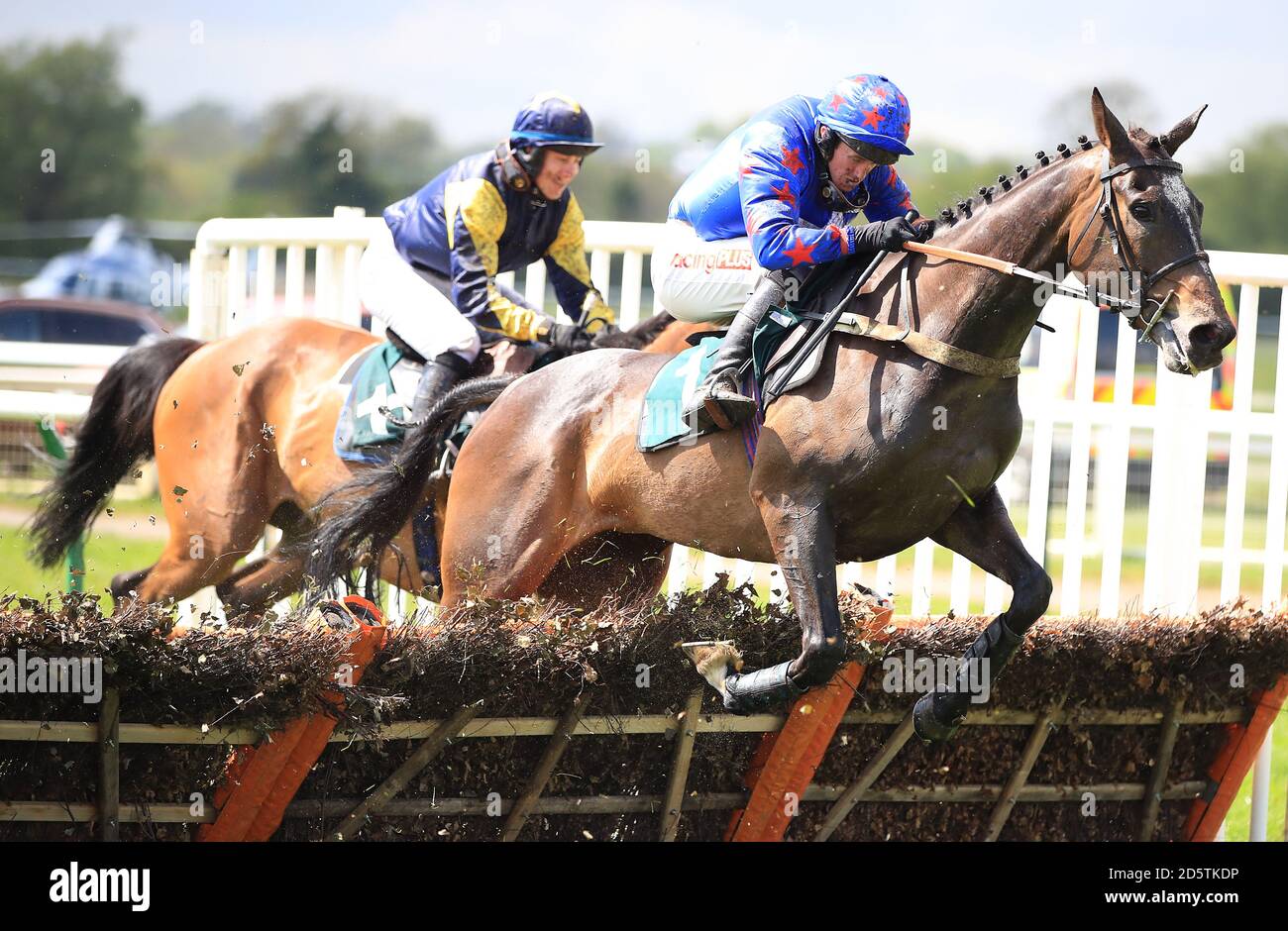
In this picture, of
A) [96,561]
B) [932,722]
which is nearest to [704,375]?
[932,722]

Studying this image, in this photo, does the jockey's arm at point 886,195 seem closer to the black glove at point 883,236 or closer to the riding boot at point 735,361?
the black glove at point 883,236

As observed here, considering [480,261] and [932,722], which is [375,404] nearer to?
[480,261]

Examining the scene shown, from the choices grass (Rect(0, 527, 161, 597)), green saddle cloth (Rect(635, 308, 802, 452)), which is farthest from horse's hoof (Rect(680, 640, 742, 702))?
grass (Rect(0, 527, 161, 597))

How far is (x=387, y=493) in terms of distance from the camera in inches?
Answer: 224

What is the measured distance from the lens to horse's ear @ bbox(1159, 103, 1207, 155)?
4.01 metres

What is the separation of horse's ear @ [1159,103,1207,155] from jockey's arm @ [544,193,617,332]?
290 cm

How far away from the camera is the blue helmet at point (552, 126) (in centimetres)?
600

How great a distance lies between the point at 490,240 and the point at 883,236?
7.30 feet

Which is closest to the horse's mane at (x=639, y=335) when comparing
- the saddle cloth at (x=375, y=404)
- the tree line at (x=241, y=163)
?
the saddle cloth at (x=375, y=404)

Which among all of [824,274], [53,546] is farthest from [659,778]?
[53,546]

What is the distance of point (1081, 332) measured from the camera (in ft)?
21.9

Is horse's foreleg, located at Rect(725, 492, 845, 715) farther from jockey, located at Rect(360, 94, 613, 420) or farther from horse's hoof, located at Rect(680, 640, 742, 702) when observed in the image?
jockey, located at Rect(360, 94, 613, 420)
